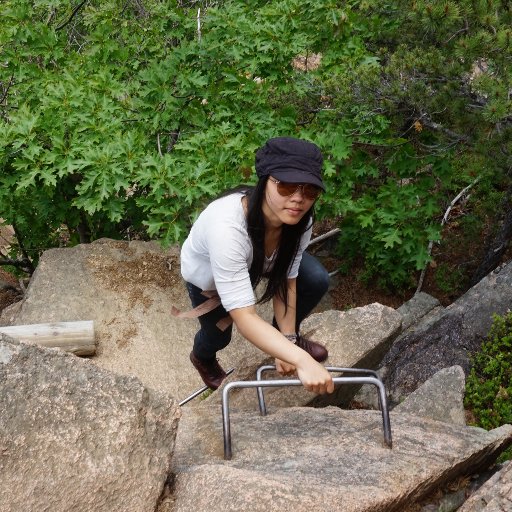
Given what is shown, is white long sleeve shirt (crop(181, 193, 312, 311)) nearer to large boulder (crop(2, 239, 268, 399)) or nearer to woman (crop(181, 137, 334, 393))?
woman (crop(181, 137, 334, 393))

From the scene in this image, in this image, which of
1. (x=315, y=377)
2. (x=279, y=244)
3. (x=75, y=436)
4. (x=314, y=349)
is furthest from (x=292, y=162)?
(x=314, y=349)

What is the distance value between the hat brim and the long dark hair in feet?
0.35

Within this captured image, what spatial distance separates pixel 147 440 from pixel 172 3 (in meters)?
5.16

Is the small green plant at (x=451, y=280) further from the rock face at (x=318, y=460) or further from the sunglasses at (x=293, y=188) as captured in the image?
the sunglasses at (x=293, y=188)

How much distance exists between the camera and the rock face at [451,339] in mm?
6188

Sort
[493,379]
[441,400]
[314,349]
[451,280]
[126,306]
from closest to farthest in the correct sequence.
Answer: [314,349] < [441,400] < [493,379] < [126,306] < [451,280]

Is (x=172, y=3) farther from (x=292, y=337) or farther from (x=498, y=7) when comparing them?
(x=292, y=337)

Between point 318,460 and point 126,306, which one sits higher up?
point 126,306

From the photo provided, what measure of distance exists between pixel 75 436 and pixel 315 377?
1.01 meters

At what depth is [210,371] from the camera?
4.96 metres

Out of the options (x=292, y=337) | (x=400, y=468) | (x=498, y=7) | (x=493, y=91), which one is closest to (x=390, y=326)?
(x=292, y=337)

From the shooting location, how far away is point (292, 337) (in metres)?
4.24

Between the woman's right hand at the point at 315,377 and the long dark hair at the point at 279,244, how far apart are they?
2.17 feet

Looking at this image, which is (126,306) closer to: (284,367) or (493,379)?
(493,379)
